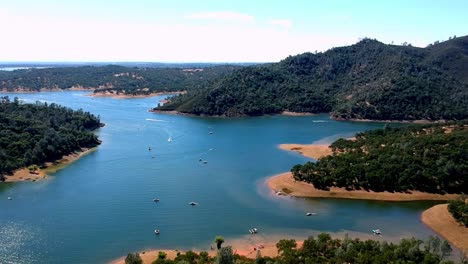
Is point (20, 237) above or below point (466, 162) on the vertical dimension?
below

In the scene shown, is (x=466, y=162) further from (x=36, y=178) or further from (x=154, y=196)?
(x=36, y=178)

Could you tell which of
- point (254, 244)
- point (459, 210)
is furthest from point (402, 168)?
point (254, 244)

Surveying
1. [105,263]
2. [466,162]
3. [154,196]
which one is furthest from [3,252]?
[466,162]

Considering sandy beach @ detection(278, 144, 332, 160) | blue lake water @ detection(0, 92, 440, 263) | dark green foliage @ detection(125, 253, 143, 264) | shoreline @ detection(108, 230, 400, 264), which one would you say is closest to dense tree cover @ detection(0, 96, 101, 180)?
blue lake water @ detection(0, 92, 440, 263)

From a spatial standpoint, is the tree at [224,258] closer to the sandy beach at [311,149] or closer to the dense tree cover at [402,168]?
the dense tree cover at [402,168]

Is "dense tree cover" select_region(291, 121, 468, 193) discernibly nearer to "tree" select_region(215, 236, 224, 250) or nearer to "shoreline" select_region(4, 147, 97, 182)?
"tree" select_region(215, 236, 224, 250)

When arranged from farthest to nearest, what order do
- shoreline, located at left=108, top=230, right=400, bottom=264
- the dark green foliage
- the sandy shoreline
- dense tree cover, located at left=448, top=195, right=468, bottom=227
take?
1. dense tree cover, located at left=448, top=195, right=468, bottom=227
2. the sandy shoreline
3. shoreline, located at left=108, top=230, right=400, bottom=264
4. the dark green foliage

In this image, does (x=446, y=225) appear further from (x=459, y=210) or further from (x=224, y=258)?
(x=224, y=258)
